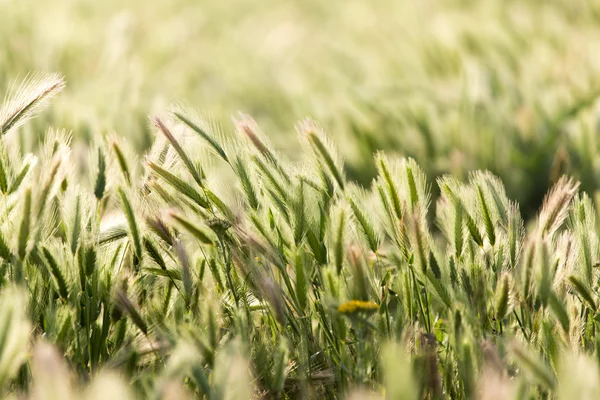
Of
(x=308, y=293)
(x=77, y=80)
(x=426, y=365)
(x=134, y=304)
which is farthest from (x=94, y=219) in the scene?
(x=77, y=80)

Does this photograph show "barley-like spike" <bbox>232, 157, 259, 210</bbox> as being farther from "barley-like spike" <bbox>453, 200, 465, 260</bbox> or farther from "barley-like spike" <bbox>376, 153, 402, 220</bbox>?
"barley-like spike" <bbox>453, 200, 465, 260</bbox>

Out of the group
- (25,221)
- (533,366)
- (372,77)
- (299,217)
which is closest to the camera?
(533,366)

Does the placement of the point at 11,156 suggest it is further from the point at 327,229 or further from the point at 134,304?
the point at 327,229

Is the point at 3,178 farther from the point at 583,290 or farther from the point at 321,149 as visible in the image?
the point at 583,290

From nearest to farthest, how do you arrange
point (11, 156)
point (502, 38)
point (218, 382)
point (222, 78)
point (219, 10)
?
1. point (218, 382)
2. point (11, 156)
3. point (502, 38)
4. point (222, 78)
5. point (219, 10)

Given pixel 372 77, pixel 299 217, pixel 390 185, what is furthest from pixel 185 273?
pixel 372 77

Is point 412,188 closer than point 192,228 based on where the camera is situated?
No

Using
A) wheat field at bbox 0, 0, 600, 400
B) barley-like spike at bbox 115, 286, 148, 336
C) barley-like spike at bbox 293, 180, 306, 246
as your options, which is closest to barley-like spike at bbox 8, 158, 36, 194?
wheat field at bbox 0, 0, 600, 400
